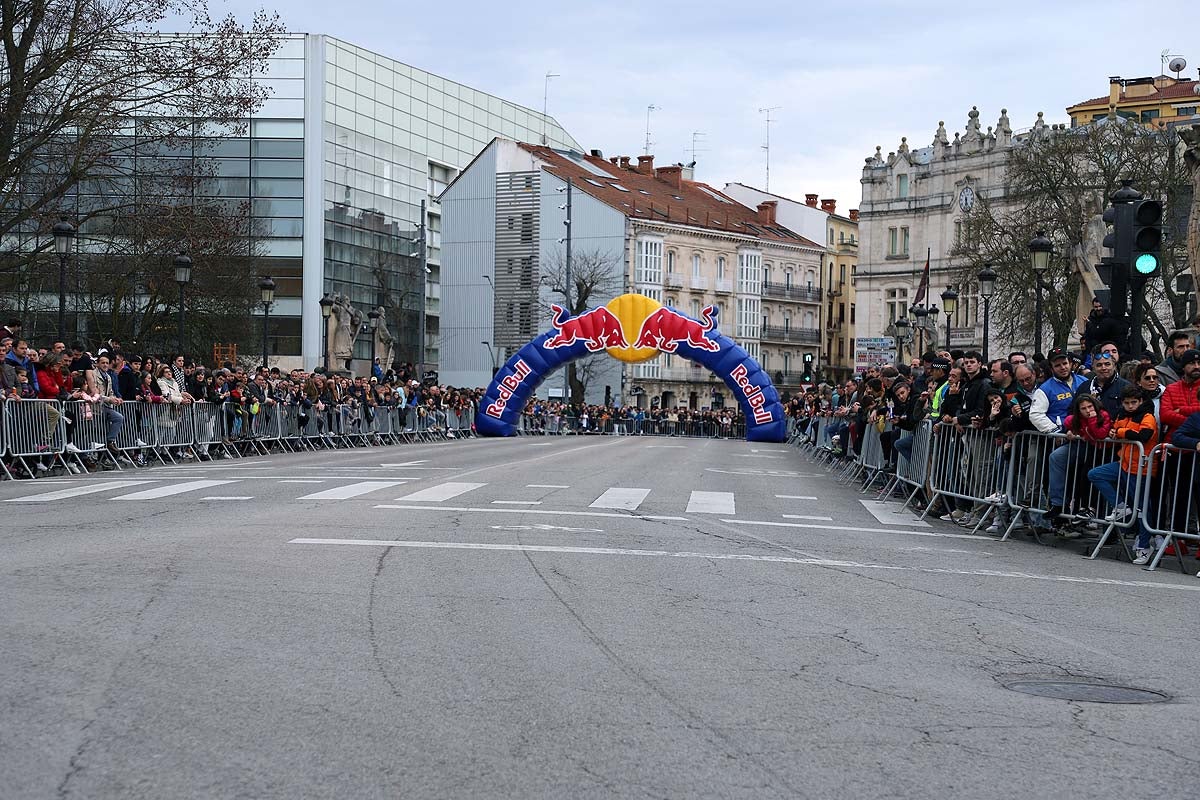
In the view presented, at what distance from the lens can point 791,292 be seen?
111750mm

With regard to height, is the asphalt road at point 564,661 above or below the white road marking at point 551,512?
above

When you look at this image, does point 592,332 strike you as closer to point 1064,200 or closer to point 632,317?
point 632,317

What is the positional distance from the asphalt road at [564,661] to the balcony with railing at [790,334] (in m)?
96.2

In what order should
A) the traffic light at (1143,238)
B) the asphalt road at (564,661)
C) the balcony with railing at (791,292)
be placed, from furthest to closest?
the balcony with railing at (791,292) < the traffic light at (1143,238) < the asphalt road at (564,661)

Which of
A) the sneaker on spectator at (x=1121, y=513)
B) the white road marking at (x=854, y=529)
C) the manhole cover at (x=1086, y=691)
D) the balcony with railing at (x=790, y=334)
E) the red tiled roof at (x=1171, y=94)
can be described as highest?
the red tiled roof at (x=1171, y=94)

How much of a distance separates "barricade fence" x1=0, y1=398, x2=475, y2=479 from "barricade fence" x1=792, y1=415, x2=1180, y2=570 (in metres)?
12.4

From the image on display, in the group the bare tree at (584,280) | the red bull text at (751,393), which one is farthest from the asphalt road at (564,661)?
the bare tree at (584,280)

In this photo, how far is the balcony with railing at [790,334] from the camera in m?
110

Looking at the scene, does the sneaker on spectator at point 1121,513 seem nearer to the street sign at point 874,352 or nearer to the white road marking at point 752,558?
the white road marking at point 752,558

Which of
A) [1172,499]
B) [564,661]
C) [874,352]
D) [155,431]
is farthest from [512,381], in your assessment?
[564,661]

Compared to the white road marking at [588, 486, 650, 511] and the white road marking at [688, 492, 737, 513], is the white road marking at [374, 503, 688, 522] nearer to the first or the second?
the white road marking at [588, 486, 650, 511]

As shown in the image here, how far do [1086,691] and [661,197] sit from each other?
99.5 metres

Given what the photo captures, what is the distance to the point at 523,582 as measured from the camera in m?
10.2

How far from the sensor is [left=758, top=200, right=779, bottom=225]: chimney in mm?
114625
